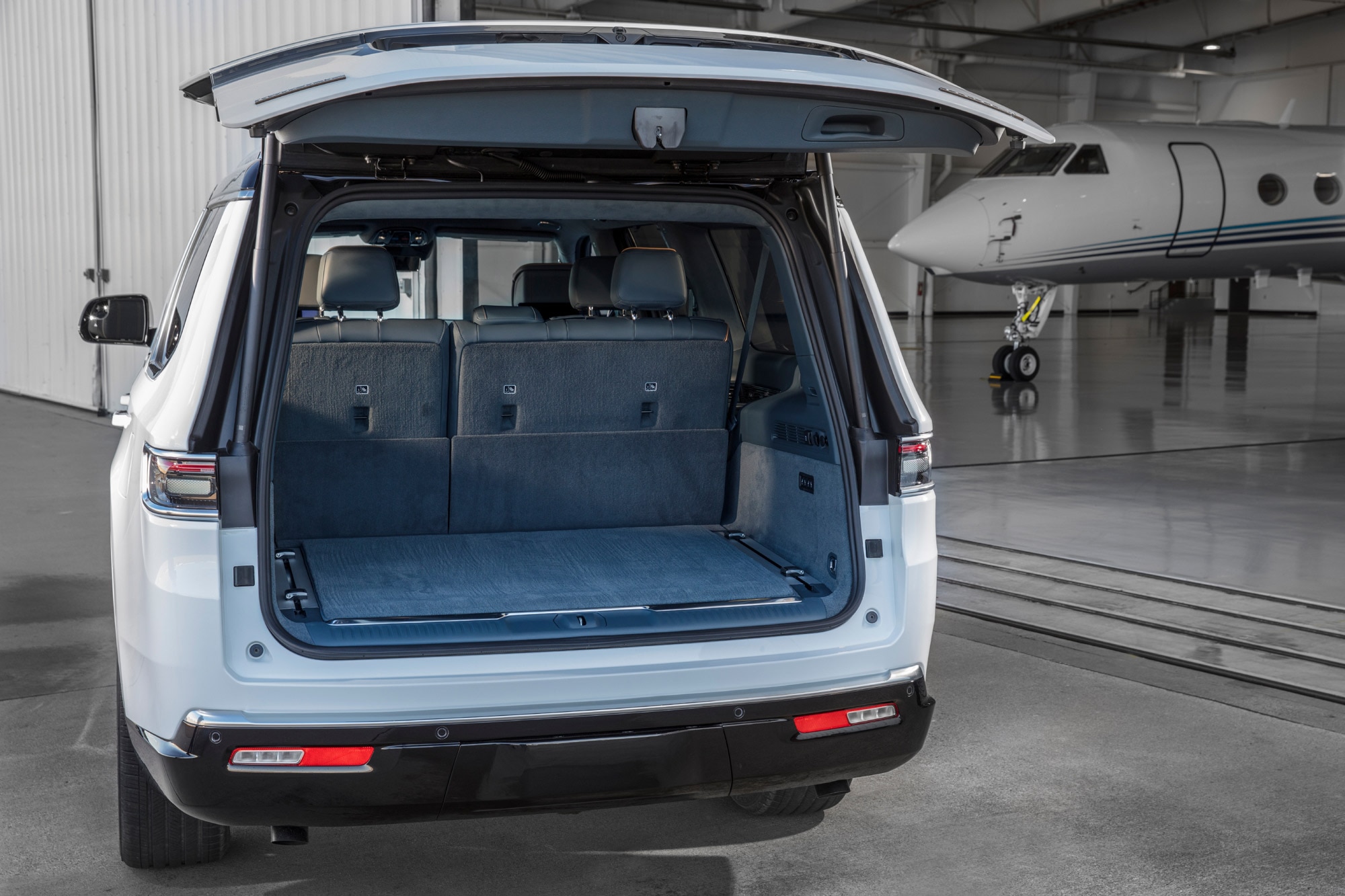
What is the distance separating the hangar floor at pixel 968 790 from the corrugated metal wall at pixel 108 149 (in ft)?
16.0

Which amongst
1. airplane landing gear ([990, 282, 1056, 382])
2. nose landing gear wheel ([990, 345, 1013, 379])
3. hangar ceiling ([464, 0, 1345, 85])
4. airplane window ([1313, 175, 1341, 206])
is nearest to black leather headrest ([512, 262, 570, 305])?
airplane landing gear ([990, 282, 1056, 382])

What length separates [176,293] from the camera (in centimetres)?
338

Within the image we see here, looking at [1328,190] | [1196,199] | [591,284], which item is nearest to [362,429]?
[591,284]

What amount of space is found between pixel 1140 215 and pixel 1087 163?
0.90 meters

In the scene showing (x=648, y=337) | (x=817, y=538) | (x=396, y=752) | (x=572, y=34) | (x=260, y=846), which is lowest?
(x=260, y=846)

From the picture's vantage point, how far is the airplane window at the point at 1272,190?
17016 millimetres

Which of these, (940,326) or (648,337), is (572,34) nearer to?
(648,337)

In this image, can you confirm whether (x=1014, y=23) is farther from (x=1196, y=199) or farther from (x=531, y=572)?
(x=531, y=572)

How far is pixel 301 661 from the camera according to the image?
240 cm

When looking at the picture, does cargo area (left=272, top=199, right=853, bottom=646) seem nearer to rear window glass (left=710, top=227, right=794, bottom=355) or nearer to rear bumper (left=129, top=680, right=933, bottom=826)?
rear window glass (left=710, top=227, right=794, bottom=355)

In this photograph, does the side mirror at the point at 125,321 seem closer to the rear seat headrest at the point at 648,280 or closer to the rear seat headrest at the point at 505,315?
the rear seat headrest at the point at 505,315

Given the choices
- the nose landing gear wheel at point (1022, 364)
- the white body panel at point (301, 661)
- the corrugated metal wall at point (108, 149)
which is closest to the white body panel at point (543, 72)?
the white body panel at point (301, 661)

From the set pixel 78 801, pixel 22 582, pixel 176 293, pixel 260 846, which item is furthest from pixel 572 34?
pixel 22 582

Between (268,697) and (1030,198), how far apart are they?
1443cm
